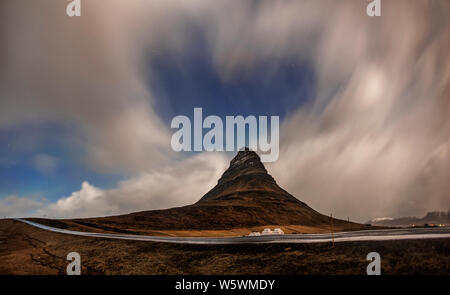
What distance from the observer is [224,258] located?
25062mm

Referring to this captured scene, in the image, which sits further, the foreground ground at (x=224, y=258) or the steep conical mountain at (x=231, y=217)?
the steep conical mountain at (x=231, y=217)

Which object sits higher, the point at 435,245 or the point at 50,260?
→ the point at 435,245

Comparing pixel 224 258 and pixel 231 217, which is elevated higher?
pixel 224 258

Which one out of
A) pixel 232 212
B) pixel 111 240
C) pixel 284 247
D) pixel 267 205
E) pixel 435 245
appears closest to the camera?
pixel 435 245

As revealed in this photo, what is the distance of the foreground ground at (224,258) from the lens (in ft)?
62.0

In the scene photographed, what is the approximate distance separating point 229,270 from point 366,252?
1121 centimetres

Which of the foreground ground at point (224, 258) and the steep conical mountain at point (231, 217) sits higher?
the foreground ground at point (224, 258)

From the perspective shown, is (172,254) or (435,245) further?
(172,254)

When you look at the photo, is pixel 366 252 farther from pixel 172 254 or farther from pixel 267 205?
pixel 267 205

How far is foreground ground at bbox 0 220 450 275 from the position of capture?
18.9 m

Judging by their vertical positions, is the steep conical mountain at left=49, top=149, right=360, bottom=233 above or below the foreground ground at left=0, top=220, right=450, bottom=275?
below
